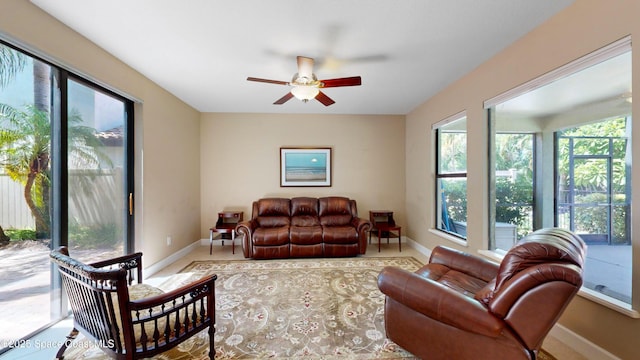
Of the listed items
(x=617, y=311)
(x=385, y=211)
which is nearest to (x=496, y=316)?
(x=617, y=311)

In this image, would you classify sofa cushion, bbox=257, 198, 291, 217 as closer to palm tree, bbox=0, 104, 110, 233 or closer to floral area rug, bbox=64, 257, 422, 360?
floral area rug, bbox=64, 257, 422, 360

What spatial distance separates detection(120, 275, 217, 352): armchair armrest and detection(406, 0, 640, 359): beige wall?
274 cm

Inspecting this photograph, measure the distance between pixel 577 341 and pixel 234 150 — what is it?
5.16 meters

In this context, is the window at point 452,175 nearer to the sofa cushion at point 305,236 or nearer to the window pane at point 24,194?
the sofa cushion at point 305,236

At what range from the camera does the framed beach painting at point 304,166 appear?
5.00 meters

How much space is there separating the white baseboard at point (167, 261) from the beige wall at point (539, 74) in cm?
416

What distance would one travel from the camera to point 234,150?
→ 16.3ft

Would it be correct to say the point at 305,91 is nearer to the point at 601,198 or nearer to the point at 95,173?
the point at 95,173

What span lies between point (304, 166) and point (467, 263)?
343cm

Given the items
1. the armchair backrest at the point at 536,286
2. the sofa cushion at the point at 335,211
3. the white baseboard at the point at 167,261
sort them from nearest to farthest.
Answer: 1. the armchair backrest at the point at 536,286
2. the white baseboard at the point at 167,261
3. the sofa cushion at the point at 335,211

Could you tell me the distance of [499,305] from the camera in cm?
129

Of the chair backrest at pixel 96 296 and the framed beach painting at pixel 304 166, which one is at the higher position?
the framed beach painting at pixel 304 166

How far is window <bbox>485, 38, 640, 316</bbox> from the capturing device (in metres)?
1.79

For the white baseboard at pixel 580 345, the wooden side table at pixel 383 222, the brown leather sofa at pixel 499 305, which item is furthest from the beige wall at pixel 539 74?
the brown leather sofa at pixel 499 305
